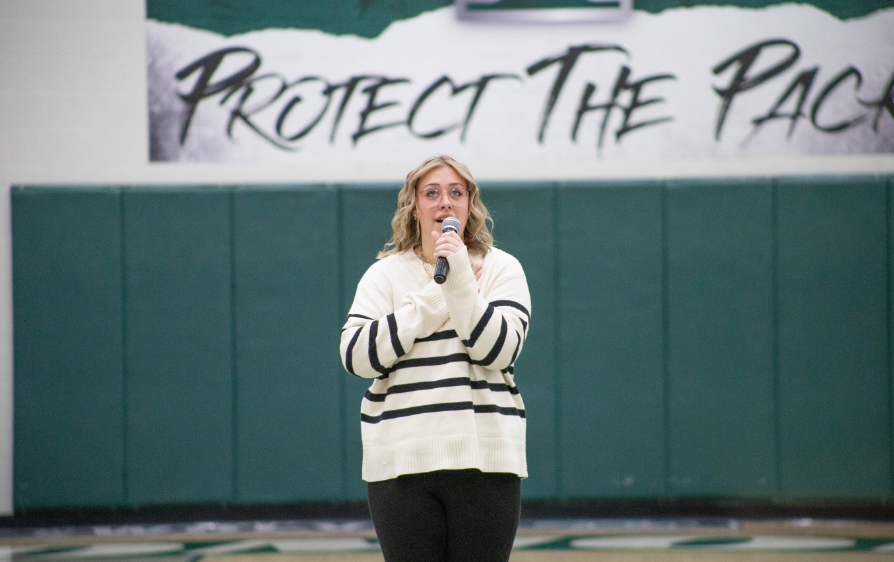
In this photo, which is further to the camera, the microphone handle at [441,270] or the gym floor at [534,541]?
the gym floor at [534,541]

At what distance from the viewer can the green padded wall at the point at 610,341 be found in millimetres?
3861

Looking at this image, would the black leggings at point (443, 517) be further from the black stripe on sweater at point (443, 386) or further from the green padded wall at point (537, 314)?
the green padded wall at point (537, 314)

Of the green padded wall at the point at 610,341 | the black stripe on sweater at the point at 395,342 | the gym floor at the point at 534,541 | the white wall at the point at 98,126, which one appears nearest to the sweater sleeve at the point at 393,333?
the black stripe on sweater at the point at 395,342

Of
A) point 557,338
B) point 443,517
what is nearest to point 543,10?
point 557,338

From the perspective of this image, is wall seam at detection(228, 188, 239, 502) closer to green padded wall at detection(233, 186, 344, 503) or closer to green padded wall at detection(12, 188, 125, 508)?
green padded wall at detection(233, 186, 344, 503)

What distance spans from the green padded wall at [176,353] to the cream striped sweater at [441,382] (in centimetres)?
246

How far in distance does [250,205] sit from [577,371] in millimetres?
1871

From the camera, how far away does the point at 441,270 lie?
1.50 meters

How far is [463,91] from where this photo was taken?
158 inches

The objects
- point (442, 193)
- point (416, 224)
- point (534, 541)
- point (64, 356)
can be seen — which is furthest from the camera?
point (64, 356)

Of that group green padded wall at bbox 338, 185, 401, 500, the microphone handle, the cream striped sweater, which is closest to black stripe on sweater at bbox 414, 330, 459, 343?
the cream striped sweater

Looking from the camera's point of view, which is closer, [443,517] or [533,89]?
[443,517]

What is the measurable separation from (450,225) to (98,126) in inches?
121

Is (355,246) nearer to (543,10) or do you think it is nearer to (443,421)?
(543,10)
